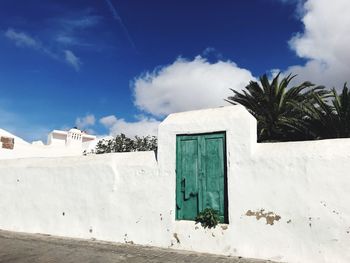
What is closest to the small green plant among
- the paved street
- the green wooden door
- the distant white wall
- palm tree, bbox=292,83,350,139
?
the green wooden door

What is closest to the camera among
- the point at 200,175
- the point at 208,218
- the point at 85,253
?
the point at 208,218

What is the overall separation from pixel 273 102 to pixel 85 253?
11.3 metres

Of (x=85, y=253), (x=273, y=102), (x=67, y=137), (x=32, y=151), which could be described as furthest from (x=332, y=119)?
(x=67, y=137)

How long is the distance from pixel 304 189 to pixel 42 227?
6.80 metres

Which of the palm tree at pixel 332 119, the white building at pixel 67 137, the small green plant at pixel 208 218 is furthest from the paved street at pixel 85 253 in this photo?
the white building at pixel 67 137

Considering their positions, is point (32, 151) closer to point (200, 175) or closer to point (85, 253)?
point (85, 253)

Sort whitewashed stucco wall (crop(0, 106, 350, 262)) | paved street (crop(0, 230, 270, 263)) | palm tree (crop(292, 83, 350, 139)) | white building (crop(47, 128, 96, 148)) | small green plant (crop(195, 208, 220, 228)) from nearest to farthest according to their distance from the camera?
whitewashed stucco wall (crop(0, 106, 350, 262)) < paved street (crop(0, 230, 270, 263)) < small green plant (crop(195, 208, 220, 228)) < palm tree (crop(292, 83, 350, 139)) < white building (crop(47, 128, 96, 148))

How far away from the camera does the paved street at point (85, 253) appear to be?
6.90 meters

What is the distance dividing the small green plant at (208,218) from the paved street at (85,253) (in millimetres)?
589

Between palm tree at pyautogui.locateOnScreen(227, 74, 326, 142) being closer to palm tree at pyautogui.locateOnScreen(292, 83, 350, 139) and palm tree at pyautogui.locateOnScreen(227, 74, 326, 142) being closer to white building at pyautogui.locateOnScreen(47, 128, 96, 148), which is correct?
palm tree at pyautogui.locateOnScreen(292, 83, 350, 139)

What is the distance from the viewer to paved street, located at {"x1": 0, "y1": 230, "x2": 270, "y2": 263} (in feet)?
22.6

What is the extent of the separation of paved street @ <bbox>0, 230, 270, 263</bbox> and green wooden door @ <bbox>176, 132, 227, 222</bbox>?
0.90 meters

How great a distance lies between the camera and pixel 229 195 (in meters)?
7.27

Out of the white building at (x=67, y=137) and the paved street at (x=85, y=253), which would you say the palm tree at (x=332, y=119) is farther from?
the white building at (x=67, y=137)
